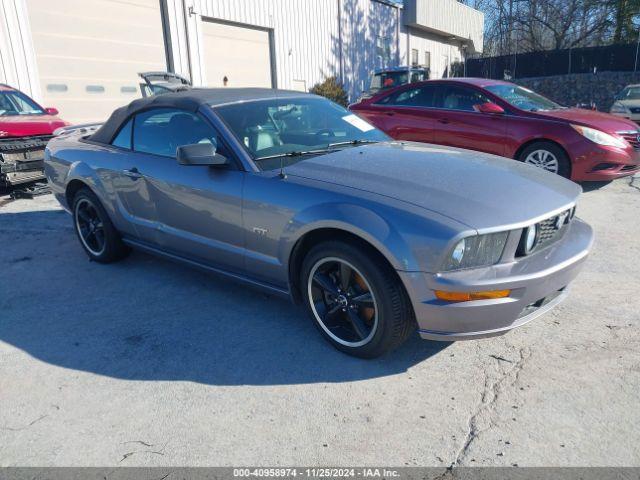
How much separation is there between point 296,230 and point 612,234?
379 centimetres

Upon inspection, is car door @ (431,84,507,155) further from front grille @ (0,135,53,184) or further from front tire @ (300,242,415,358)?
front grille @ (0,135,53,184)

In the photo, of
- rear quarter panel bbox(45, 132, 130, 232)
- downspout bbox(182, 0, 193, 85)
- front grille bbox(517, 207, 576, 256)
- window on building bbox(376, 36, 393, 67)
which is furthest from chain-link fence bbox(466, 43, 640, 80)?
rear quarter panel bbox(45, 132, 130, 232)

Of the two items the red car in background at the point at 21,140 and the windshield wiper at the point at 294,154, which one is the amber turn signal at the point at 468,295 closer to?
the windshield wiper at the point at 294,154

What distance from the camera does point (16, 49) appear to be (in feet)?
34.3

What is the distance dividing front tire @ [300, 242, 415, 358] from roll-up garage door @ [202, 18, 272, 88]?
12.7 m

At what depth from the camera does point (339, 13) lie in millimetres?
19719

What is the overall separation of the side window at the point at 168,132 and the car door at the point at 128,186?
0.10m

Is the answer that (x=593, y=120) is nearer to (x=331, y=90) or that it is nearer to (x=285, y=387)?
(x=285, y=387)

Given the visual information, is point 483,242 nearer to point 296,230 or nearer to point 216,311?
point 296,230

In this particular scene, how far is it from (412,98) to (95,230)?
5.29m

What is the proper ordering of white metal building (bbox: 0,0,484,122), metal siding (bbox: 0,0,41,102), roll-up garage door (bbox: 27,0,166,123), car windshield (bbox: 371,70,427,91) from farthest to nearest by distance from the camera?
car windshield (bbox: 371,70,427,91) → roll-up garage door (bbox: 27,0,166,123) → white metal building (bbox: 0,0,484,122) → metal siding (bbox: 0,0,41,102)

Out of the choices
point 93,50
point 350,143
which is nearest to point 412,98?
point 350,143

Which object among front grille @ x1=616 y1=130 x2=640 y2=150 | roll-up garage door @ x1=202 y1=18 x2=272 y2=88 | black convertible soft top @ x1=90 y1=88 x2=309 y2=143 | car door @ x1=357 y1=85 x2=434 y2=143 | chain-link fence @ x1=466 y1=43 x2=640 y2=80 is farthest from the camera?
chain-link fence @ x1=466 y1=43 x2=640 y2=80

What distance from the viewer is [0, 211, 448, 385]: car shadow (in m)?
3.03
